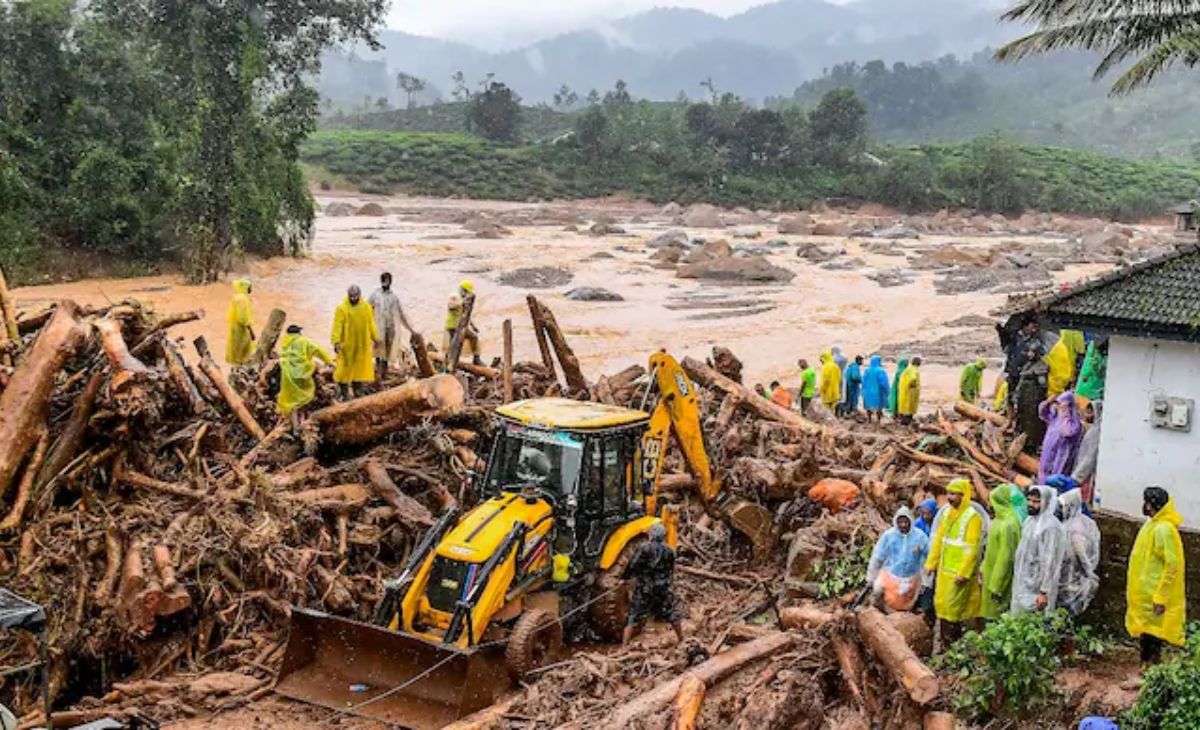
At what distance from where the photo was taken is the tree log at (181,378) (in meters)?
12.5

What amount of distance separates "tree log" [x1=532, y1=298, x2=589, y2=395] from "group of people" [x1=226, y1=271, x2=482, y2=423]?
1.16m

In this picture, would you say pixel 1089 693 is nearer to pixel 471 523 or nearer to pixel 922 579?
pixel 922 579

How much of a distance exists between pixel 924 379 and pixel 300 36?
2390 cm

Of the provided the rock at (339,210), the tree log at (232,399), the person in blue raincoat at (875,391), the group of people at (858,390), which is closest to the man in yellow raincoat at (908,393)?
the group of people at (858,390)

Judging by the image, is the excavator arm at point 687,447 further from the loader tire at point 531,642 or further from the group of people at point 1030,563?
the group of people at point 1030,563

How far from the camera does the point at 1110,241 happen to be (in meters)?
61.9

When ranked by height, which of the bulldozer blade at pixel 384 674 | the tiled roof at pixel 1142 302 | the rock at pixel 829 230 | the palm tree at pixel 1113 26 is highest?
the palm tree at pixel 1113 26

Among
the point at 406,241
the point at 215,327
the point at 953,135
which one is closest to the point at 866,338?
the point at 215,327

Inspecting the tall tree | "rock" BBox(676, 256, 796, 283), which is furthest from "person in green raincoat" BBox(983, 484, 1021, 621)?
"rock" BBox(676, 256, 796, 283)

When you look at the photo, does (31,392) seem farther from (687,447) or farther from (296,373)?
(687,447)

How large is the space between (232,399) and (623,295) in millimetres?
30224

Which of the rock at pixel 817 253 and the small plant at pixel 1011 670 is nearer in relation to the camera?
the small plant at pixel 1011 670

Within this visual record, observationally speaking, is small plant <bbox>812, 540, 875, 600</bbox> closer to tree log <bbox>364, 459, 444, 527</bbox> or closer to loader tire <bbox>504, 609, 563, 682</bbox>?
loader tire <bbox>504, 609, 563, 682</bbox>

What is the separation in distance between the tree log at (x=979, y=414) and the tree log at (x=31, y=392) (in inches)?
447
